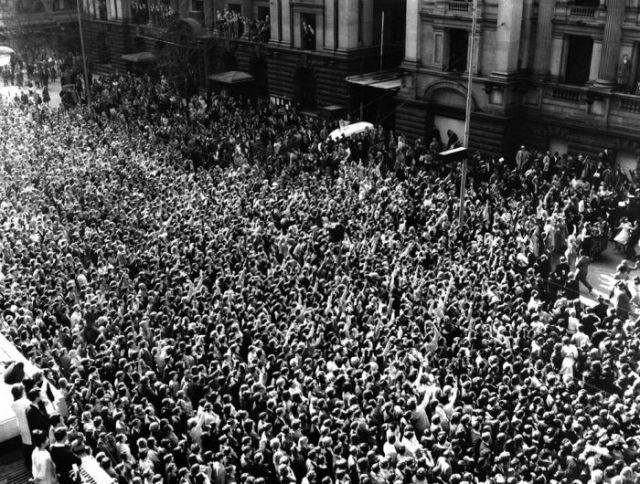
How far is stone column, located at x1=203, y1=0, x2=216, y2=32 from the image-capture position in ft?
164

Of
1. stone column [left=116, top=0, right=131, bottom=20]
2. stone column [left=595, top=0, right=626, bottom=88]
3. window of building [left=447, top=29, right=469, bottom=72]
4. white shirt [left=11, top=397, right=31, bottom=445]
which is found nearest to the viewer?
white shirt [left=11, top=397, right=31, bottom=445]

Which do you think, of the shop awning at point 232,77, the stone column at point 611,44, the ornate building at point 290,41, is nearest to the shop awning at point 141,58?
the ornate building at point 290,41

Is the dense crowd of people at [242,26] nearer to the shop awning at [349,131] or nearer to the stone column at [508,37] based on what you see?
the shop awning at [349,131]

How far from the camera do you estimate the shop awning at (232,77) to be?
4509 cm

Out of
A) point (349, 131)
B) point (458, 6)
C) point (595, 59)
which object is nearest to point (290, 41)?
point (458, 6)

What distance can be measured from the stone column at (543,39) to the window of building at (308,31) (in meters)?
14.4

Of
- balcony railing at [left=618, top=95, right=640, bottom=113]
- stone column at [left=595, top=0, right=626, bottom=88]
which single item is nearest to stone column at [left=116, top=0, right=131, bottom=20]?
stone column at [left=595, top=0, right=626, bottom=88]

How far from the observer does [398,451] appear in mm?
13664

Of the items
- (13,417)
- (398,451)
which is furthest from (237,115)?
(398,451)

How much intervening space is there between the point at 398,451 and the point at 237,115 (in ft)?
88.1

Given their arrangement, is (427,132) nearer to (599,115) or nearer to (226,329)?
(599,115)

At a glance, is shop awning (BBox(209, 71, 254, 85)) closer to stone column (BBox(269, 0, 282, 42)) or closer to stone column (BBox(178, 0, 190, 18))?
stone column (BBox(269, 0, 282, 42))

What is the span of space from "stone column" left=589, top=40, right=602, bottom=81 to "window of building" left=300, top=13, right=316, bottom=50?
16927mm

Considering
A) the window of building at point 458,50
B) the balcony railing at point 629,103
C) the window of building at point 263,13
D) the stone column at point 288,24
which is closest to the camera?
the balcony railing at point 629,103
